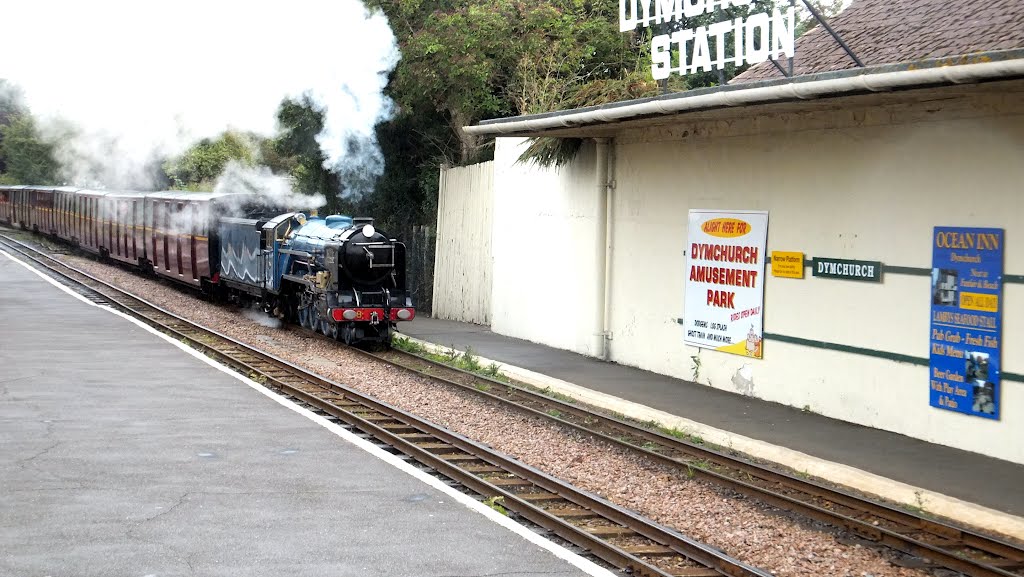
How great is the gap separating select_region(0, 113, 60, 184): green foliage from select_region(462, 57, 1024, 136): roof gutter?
203 ft

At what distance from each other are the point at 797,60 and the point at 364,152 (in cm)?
1282

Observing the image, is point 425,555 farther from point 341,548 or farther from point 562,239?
point 562,239

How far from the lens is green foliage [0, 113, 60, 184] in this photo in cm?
7031

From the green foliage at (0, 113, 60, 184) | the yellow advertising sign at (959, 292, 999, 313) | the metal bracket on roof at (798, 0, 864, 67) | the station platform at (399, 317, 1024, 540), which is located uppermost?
the green foliage at (0, 113, 60, 184)

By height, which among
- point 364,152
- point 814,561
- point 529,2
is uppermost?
point 529,2

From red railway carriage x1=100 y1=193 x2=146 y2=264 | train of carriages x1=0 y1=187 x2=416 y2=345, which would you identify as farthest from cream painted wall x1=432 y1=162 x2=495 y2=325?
red railway carriage x1=100 y1=193 x2=146 y2=264

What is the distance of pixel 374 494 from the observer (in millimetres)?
8375

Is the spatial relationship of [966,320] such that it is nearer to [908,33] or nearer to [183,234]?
[908,33]

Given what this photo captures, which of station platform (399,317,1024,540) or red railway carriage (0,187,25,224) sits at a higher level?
red railway carriage (0,187,25,224)

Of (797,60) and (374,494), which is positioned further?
(797,60)

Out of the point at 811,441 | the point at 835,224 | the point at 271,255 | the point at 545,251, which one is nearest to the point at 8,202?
the point at 271,255

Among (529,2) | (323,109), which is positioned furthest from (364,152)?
(529,2)

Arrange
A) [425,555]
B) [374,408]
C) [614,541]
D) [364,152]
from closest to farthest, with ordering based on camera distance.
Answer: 1. [425,555]
2. [614,541]
3. [374,408]
4. [364,152]

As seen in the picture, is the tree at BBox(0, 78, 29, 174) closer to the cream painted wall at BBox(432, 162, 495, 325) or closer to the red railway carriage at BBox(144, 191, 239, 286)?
the red railway carriage at BBox(144, 191, 239, 286)
